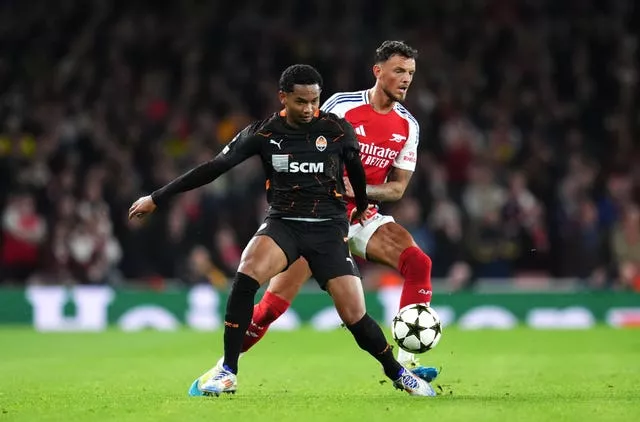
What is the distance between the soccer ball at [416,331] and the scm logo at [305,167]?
119cm

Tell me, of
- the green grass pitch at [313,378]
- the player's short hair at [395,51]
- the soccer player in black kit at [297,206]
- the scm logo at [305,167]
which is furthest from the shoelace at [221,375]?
the player's short hair at [395,51]

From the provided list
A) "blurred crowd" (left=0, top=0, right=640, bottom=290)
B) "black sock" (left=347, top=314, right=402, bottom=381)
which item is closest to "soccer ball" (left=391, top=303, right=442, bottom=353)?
"black sock" (left=347, top=314, right=402, bottom=381)

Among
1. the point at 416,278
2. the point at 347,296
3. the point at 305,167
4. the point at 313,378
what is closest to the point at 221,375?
the point at 347,296

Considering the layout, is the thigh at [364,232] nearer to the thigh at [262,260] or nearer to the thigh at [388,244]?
the thigh at [388,244]

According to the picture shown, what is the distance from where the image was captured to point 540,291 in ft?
56.6

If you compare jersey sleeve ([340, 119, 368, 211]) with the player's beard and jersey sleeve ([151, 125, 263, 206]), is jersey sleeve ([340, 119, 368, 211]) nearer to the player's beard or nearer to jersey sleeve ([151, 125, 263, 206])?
jersey sleeve ([151, 125, 263, 206])

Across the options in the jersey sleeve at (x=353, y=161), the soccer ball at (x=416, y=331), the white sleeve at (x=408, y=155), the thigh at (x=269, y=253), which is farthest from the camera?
the white sleeve at (x=408, y=155)

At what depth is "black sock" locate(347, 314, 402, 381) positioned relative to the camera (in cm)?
812

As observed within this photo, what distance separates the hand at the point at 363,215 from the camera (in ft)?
28.3

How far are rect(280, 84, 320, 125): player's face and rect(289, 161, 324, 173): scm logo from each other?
283mm

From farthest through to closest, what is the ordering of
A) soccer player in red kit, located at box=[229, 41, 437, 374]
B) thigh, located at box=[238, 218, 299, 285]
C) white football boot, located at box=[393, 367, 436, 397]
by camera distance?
1. soccer player in red kit, located at box=[229, 41, 437, 374]
2. white football boot, located at box=[393, 367, 436, 397]
3. thigh, located at box=[238, 218, 299, 285]

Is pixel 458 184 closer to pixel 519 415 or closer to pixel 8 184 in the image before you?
pixel 8 184

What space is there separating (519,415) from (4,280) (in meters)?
11.9

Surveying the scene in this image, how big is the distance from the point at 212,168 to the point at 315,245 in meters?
0.83
